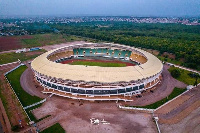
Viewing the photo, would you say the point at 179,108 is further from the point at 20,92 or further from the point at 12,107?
the point at 20,92

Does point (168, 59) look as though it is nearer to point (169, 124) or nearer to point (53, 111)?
point (169, 124)

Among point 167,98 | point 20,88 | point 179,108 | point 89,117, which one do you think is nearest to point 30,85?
point 20,88

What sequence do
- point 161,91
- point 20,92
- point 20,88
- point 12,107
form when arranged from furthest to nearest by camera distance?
1. point 20,88
2. point 161,91
3. point 20,92
4. point 12,107

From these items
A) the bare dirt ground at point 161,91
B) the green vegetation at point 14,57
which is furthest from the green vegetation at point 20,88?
the bare dirt ground at point 161,91

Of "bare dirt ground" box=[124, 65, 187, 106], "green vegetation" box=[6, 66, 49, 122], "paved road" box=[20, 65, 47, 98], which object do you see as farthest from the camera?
"paved road" box=[20, 65, 47, 98]

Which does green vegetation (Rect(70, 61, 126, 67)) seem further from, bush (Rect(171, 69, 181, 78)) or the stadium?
bush (Rect(171, 69, 181, 78))

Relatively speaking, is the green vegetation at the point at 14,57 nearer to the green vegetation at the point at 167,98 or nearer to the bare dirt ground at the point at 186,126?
the green vegetation at the point at 167,98

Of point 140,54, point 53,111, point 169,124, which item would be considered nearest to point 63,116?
point 53,111

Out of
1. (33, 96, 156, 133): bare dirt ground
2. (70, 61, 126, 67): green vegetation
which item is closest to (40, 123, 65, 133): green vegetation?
(33, 96, 156, 133): bare dirt ground
